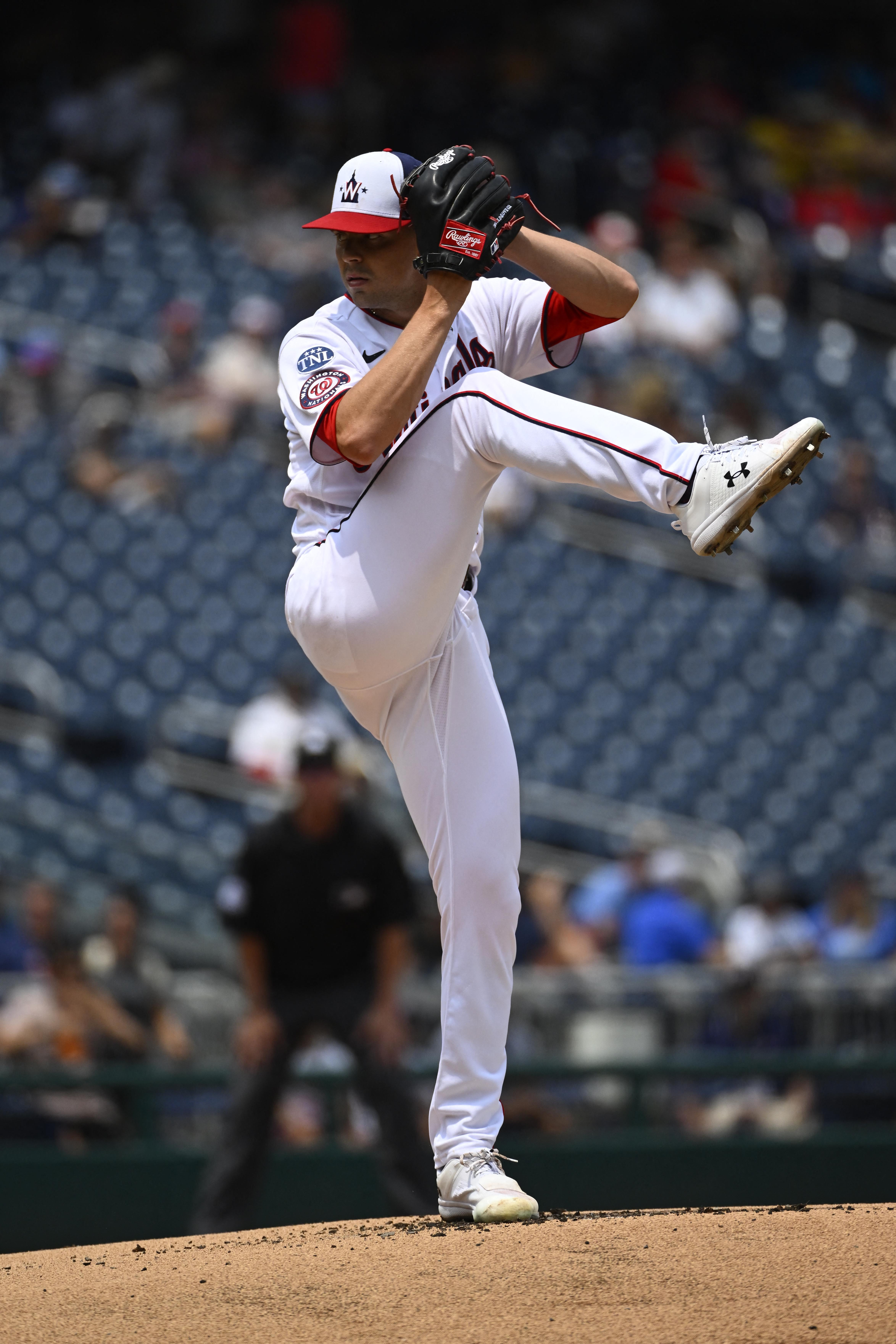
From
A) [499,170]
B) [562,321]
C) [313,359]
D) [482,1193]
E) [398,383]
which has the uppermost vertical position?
[499,170]

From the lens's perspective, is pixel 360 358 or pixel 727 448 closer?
pixel 727 448

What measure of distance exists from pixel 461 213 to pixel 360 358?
0.40 metres

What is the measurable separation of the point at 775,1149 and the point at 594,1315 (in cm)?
371

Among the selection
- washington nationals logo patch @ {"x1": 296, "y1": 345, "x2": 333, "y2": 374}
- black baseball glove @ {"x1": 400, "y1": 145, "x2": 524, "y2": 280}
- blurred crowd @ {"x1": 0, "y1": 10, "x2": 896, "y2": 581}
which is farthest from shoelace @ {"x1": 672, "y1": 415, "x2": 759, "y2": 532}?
blurred crowd @ {"x1": 0, "y1": 10, "x2": 896, "y2": 581}

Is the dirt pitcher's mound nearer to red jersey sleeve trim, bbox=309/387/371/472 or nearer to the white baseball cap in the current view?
red jersey sleeve trim, bbox=309/387/371/472

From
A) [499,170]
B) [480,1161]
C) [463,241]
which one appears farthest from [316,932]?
[499,170]

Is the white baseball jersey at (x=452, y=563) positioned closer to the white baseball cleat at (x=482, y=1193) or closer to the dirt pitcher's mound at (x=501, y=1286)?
the white baseball cleat at (x=482, y=1193)

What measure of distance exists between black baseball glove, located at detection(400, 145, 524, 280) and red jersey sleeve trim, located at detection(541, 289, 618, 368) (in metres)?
0.35

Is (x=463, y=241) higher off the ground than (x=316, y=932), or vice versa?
(x=463, y=241)

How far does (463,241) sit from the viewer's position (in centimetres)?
300

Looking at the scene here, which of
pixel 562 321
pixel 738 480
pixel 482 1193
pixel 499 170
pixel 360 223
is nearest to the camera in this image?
pixel 738 480

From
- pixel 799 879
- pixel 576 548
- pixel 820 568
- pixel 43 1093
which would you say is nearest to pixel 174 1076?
pixel 43 1093

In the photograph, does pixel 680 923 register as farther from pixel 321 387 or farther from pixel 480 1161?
pixel 321 387

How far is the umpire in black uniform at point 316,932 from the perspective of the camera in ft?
17.4
